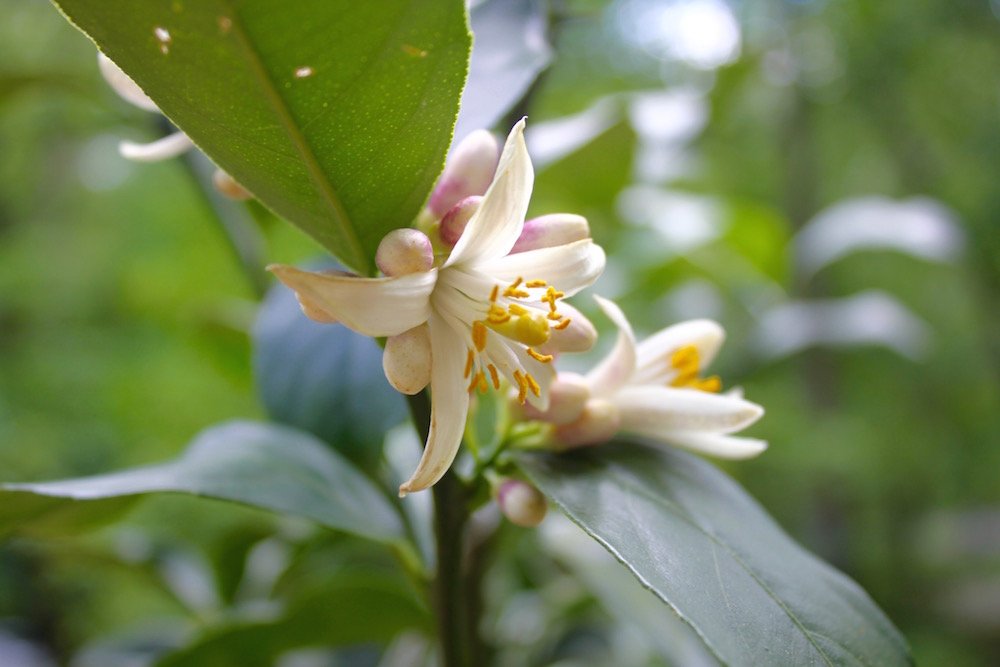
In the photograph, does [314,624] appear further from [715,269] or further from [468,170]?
[715,269]

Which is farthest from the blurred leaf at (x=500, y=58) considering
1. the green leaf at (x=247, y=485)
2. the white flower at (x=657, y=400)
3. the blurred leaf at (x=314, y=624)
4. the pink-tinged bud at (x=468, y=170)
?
the blurred leaf at (x=314, y=624)

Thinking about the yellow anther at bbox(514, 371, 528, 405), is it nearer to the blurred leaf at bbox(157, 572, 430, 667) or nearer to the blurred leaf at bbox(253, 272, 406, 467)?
the blurred leaf at bbox(253, 272, 406, 467)

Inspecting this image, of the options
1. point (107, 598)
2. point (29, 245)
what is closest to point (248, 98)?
point (107, 598)

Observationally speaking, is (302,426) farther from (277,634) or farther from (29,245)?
(29,245)

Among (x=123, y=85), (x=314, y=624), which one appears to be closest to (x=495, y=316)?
(x=123, y=85)

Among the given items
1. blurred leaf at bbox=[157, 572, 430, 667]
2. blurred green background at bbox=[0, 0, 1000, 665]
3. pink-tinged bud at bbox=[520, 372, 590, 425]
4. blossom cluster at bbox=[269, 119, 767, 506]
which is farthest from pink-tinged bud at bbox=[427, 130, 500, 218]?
blurred leaf at bbox=[157, 572, 430, 667]

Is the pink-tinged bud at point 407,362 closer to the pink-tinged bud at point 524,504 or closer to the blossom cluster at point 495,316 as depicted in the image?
the blossom cluster at point 495,316
